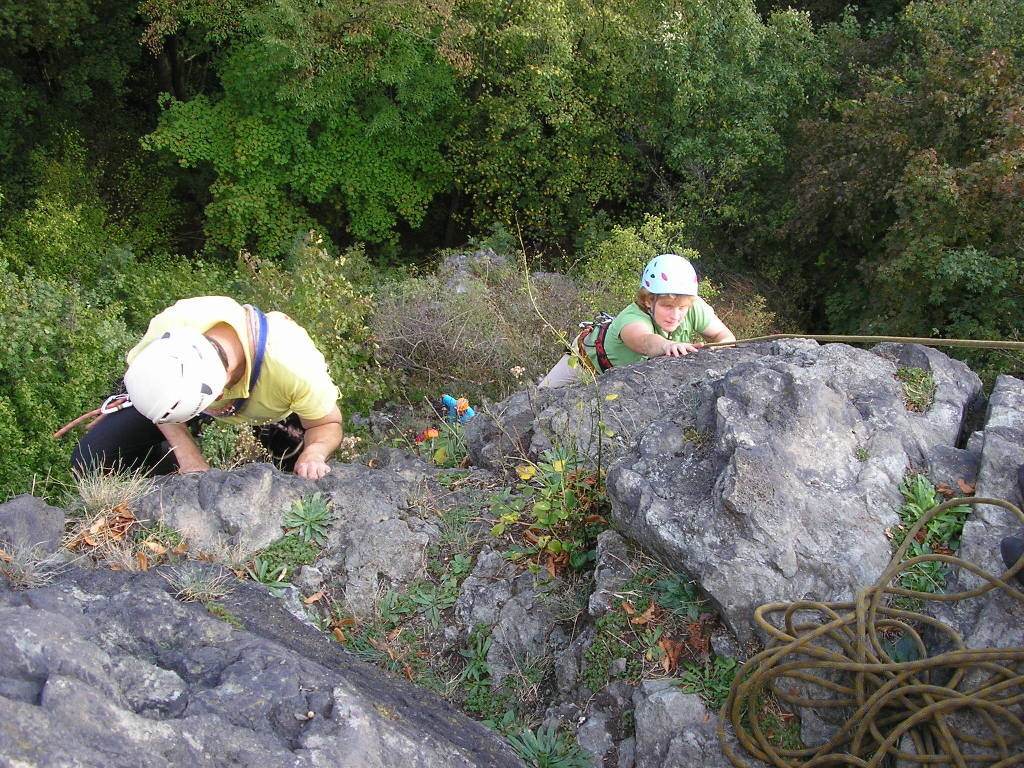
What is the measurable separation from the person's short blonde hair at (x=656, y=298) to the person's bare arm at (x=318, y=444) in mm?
1892

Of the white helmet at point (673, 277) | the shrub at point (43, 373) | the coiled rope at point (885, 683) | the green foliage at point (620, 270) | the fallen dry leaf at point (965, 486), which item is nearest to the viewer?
the coiled rope at point (885, 683)

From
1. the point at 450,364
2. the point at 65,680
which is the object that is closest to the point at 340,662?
the point at 65,680

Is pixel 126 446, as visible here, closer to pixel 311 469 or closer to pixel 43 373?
pixel 311 469

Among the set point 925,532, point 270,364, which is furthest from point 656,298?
point 270,364

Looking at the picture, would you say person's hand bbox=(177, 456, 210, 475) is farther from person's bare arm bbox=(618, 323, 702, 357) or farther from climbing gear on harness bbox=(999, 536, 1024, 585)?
climbing gear on harness bbox=(999, 536, 1024, 585)

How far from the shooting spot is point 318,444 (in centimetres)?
366

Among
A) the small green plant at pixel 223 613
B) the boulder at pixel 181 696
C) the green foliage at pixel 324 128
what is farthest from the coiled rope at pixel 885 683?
the green foliage at pixel 324 128

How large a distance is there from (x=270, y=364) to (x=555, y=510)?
1.31m

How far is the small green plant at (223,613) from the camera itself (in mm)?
2547

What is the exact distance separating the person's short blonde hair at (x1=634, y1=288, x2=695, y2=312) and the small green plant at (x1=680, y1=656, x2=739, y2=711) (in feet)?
7.51

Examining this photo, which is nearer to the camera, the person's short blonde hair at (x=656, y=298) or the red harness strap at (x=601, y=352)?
the person's short blonde hair at (x=656, y=298)

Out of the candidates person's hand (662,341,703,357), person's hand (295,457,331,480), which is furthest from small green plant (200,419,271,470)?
person's hand (662,341,703,357)

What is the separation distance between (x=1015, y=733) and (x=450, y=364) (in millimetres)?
Result: 7700

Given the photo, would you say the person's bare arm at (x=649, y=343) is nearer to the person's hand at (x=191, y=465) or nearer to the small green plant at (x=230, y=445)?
the small green plant at (x=230, y=445)
